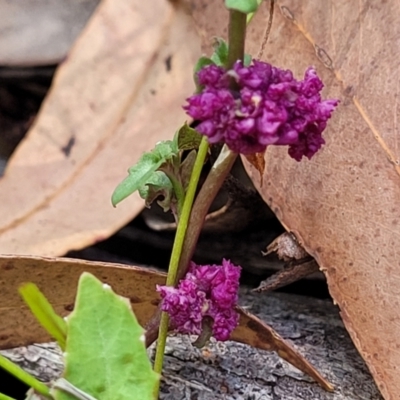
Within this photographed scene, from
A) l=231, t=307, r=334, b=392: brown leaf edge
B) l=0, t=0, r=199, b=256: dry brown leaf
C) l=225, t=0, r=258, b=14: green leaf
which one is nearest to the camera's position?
l=225, t=0, r=258, b=14: green leaf

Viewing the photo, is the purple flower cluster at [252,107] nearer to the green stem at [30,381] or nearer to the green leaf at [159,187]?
the green leaf at [159,187]

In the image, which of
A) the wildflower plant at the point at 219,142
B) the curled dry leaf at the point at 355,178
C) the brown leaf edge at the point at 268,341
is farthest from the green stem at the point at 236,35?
the brown leaf edge at the point at 268,341

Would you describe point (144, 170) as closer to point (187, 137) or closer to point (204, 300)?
point (187, 137)

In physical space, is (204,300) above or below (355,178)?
below

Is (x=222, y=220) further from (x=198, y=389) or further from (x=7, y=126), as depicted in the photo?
(x=7, y=126)

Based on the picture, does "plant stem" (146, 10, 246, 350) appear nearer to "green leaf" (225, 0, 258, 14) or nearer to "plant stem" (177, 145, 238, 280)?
"plant stem" (177, 145, 238, 280)

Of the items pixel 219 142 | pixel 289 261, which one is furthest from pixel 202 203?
pixel 289 261

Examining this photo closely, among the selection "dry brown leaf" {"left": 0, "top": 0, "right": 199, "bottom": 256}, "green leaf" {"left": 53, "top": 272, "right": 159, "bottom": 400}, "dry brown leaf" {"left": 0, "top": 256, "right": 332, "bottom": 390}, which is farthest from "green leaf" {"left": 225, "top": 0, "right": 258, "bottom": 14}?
"dry brown leaf" {"left": 0, "top": 0, "right": 199, "bottom": 256}
